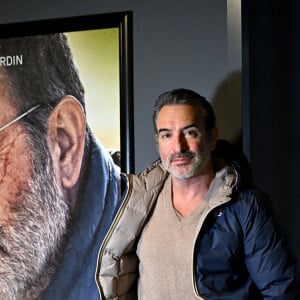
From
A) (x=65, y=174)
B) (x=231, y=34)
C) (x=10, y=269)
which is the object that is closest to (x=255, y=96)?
(x=231, y=34)

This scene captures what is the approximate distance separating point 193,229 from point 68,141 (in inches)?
22.4

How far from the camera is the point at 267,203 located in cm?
136

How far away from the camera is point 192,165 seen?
4.42 ft

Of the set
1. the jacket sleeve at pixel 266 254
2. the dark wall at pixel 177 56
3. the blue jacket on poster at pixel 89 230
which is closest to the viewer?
the jacket sleeve at pixel 266 254

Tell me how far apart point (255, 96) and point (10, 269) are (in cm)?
96

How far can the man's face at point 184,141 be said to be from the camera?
4.41 ft

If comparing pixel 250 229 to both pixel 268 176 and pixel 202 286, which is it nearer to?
pixel 202 286

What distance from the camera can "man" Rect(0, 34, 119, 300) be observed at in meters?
1.69

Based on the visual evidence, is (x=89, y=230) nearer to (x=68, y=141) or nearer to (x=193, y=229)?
(x=68, y=141)

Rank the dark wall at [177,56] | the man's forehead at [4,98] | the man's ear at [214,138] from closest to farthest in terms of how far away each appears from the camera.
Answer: the man's ear at [214,138]
the dark wall at [177,56]
the man's forehead at [4,98]

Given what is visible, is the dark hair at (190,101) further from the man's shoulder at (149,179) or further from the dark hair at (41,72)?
the dark hair at (41,72)

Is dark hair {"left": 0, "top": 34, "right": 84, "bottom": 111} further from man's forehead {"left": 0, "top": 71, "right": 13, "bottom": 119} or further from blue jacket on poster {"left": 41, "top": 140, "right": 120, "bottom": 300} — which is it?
blue jacket on poster {"left": 41, "top": 140, "right": 120, "bottom": 300}

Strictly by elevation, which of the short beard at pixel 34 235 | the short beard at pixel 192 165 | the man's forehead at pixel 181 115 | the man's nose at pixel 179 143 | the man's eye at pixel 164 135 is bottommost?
the short beard at pixel 34 235

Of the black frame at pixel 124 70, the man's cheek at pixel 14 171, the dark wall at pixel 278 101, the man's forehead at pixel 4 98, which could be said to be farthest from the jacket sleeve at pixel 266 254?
the man's forehead at pixel 4 98
